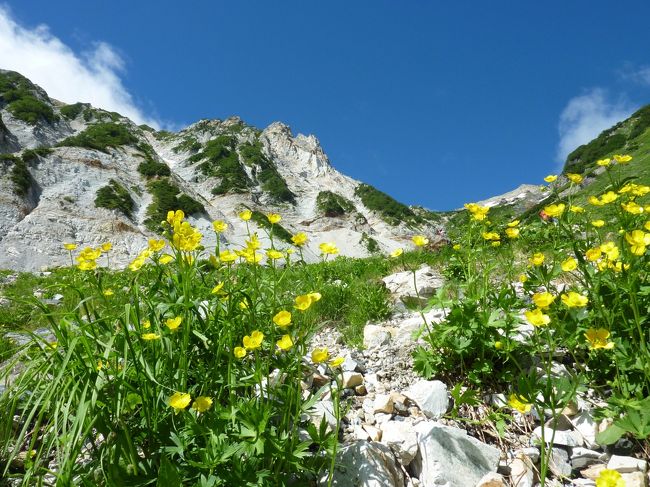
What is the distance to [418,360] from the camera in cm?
279

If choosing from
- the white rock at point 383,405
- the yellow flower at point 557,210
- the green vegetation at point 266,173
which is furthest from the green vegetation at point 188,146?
the white rock at point 383,405

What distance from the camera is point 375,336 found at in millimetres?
3857

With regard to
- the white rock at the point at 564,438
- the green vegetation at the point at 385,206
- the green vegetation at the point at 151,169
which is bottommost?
the white rock at the point at 564,438

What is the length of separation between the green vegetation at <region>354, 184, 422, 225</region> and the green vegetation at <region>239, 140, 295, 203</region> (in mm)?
21177

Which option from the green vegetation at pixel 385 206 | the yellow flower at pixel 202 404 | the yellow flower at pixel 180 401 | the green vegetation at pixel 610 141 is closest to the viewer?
the yellow flower at pixel 180 401

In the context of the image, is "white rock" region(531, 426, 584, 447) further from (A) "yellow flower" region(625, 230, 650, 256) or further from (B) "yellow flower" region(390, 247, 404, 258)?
(B) "yellow flower" region(390, 247, 404, 258)

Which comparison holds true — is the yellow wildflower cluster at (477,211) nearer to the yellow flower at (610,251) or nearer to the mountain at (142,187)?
the yellow flower at (610,251)

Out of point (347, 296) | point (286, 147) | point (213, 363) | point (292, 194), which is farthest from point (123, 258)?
point (286, 147)

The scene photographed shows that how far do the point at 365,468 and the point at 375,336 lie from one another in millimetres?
1941

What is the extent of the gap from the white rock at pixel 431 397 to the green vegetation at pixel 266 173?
230 ft

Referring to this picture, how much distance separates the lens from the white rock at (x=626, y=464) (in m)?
1.94

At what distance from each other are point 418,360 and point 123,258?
27.2 metres

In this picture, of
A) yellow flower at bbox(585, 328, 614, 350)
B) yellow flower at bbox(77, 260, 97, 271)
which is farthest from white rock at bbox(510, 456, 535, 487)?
yellow flower at bbox(77, 260, 97, 271)

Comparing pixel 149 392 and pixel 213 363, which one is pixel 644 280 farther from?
pixel 149 392
